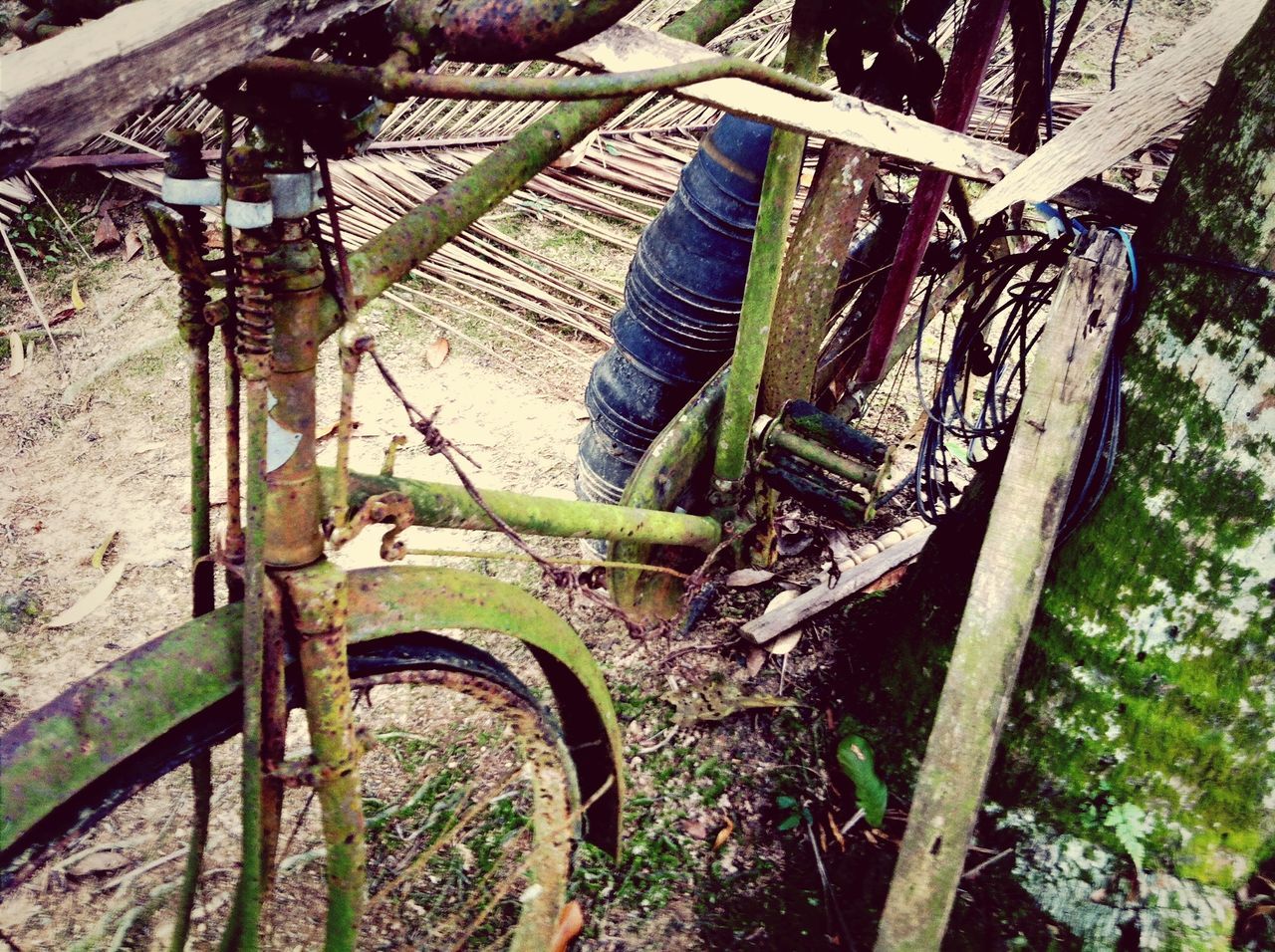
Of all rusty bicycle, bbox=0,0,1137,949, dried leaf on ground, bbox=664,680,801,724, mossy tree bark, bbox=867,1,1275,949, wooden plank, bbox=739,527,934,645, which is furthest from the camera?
wooden plank, bbox=739,527,934,645

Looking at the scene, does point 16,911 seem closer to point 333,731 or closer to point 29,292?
point 333,731

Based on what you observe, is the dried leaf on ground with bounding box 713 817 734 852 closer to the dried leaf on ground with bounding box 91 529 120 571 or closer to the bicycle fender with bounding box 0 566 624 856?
the bicycle fender with bounding box 0 566 624 856

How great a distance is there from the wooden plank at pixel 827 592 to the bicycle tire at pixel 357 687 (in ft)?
3.23

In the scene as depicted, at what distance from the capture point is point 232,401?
4.39 feet

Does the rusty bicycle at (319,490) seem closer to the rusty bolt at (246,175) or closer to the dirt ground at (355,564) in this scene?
the rusty bolt at (246,175)

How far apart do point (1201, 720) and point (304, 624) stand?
1720 mm

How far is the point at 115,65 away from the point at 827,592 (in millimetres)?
2416

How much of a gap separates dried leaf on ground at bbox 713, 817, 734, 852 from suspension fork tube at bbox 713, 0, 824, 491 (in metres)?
0.87

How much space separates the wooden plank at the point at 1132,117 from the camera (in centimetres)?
174

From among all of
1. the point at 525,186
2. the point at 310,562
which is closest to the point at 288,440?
the point at 310,562

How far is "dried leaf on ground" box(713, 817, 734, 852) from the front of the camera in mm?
2346

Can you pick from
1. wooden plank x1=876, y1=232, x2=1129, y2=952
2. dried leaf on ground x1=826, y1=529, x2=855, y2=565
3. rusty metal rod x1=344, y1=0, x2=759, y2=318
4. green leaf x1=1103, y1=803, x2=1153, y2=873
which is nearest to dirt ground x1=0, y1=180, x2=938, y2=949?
dried leaf on ground x1=826, y1=529, x2=855, y2=565

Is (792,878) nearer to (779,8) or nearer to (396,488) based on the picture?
(396,488)

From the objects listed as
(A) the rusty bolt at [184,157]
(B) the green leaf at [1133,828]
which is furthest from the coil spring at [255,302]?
(B) the green leaf at [1133,828]
